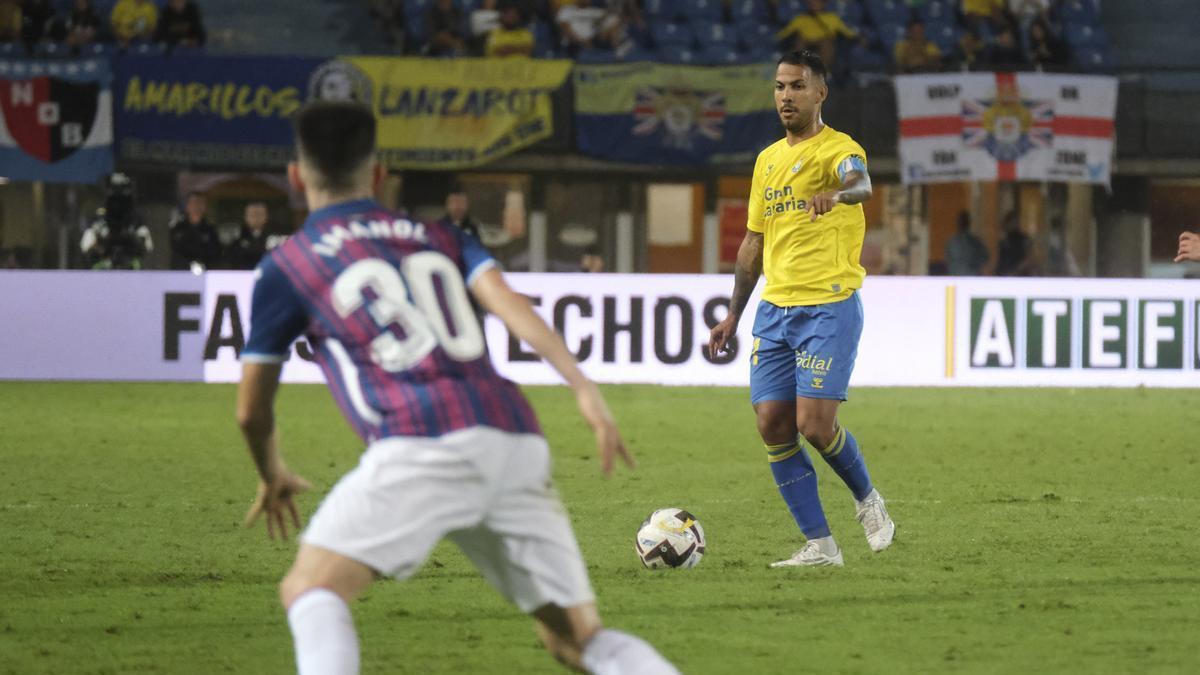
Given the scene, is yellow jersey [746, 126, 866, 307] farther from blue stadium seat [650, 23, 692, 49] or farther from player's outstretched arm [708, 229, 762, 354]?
blue stadium seat [650, 23, 692, 49]

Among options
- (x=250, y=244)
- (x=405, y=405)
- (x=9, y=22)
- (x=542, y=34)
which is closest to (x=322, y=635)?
(x=405, y=405)

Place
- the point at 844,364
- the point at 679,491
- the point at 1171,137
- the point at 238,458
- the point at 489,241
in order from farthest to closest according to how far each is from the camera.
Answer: the point at 489,241 → the point at 1171,137 → the point at 238,458 → the point at 679,491 → the point at 844,364

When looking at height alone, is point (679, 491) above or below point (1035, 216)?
above

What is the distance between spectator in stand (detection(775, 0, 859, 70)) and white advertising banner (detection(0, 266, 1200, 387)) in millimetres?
6634

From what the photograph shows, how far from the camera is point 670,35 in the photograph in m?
24.0

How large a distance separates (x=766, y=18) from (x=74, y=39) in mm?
8693

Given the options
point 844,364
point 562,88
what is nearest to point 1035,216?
point 562,88

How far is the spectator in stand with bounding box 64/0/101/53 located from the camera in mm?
22016

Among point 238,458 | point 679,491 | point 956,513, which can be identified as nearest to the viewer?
point 956,513

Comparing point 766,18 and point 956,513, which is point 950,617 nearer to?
point 956,513

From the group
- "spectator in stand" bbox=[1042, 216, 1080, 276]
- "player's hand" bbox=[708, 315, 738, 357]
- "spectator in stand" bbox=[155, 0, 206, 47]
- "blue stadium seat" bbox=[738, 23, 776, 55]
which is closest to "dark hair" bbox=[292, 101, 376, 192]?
"player's hand" bbox=[708, 315, 738, 357]

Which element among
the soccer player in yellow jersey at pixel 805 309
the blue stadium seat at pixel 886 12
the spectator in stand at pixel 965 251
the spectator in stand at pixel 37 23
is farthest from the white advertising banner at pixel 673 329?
the soccer player in yellow jersey at pixel 805 309

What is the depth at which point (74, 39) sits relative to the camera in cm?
2200

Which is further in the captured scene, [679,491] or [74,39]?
[74,39]
